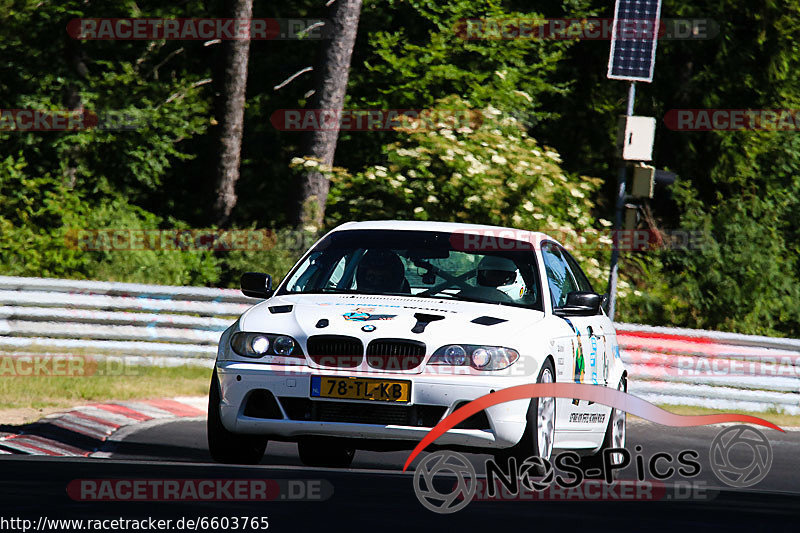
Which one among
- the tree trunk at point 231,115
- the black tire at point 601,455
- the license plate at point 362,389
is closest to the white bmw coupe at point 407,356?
the license plate at point 362,389

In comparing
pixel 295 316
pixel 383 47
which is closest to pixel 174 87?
pixel 383 47

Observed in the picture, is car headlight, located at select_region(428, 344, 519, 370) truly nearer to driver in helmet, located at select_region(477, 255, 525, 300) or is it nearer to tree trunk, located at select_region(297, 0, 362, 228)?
driver in helmet, located at select_region(477, 255, 525, 300)

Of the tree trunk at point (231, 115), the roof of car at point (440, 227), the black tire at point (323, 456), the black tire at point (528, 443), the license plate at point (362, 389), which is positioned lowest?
the black tire at point (323, 456)

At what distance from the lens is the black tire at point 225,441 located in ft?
27.5

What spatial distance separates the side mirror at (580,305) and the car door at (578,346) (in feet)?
0.44

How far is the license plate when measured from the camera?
311 inches

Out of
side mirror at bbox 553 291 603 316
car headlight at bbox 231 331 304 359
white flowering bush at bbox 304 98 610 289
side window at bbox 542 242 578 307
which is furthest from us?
white flowering bush at bbox 304 98 610 289

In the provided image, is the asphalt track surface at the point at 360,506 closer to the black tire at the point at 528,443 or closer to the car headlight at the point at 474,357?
the black tire at the point at 528,443

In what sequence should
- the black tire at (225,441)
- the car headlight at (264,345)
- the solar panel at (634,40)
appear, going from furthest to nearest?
1. the solar panel at (634,40)
2. the black tire at (225,441)
3. the car headlight at (264,345)

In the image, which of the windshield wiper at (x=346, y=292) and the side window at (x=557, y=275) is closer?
the windshield wiper at (x=346, y=292)

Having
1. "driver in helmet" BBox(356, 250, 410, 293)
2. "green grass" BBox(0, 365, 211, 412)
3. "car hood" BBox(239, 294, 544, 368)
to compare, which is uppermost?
"driver in helmet" BBox(356, 250, 410, 293)

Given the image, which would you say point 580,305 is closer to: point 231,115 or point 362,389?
point 362,389

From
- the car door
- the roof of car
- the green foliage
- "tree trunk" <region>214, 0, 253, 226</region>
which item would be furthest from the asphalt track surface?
"tree trunk" <region>214, 0, 253, 226</region>

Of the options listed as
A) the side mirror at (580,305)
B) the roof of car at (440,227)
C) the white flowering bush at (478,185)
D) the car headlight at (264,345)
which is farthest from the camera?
the white flowering bush at (478,185)
